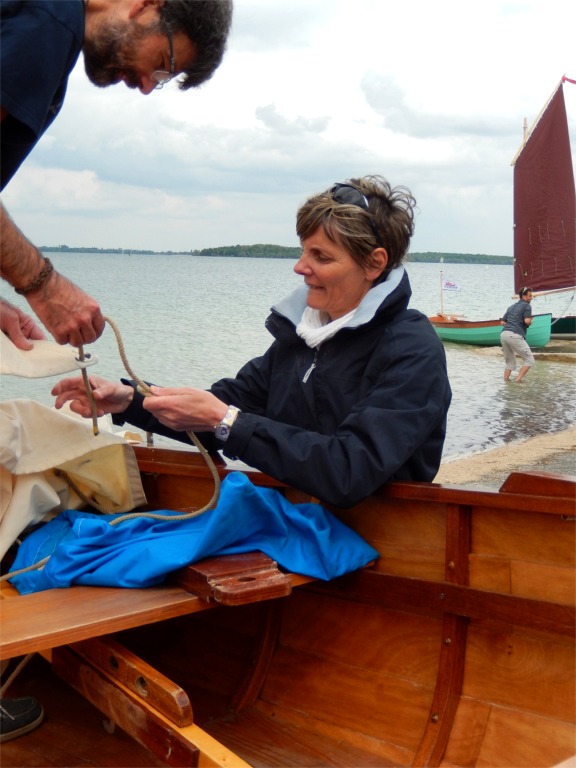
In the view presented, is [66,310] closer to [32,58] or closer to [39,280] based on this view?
[39,280]

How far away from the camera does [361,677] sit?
106 inches

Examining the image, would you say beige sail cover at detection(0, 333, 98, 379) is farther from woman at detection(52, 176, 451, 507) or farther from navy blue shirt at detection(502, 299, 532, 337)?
navy blue shirt at detection(502, 299, 532, 337)

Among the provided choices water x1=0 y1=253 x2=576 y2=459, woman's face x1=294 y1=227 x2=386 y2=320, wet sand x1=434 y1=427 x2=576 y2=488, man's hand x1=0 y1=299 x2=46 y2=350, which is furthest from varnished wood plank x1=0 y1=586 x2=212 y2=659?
water x1=0 y1=253 x2=576 y2=459

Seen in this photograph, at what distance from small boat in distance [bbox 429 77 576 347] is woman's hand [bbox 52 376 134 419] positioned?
2267cm

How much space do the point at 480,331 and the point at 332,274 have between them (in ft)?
80.9

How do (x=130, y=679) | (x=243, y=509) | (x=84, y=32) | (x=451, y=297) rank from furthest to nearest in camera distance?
1. (x=451, y=297)
2. (x=243, y=509)
3. (x=130, y=679)
4. (x=84, y=32)

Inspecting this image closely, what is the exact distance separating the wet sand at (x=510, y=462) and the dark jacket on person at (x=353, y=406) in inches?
247

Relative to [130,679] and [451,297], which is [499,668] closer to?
[130,679]

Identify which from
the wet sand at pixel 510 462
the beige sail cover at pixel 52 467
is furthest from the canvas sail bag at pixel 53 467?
the wet sand at pixel 510 462

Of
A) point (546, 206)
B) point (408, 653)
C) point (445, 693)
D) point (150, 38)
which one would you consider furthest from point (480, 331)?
point (150, 38)

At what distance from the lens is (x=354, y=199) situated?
2.84 metres

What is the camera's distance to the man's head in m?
2.14

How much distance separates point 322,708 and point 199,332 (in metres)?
32.0

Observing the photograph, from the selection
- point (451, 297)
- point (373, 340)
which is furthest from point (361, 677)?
point (451, 297)
